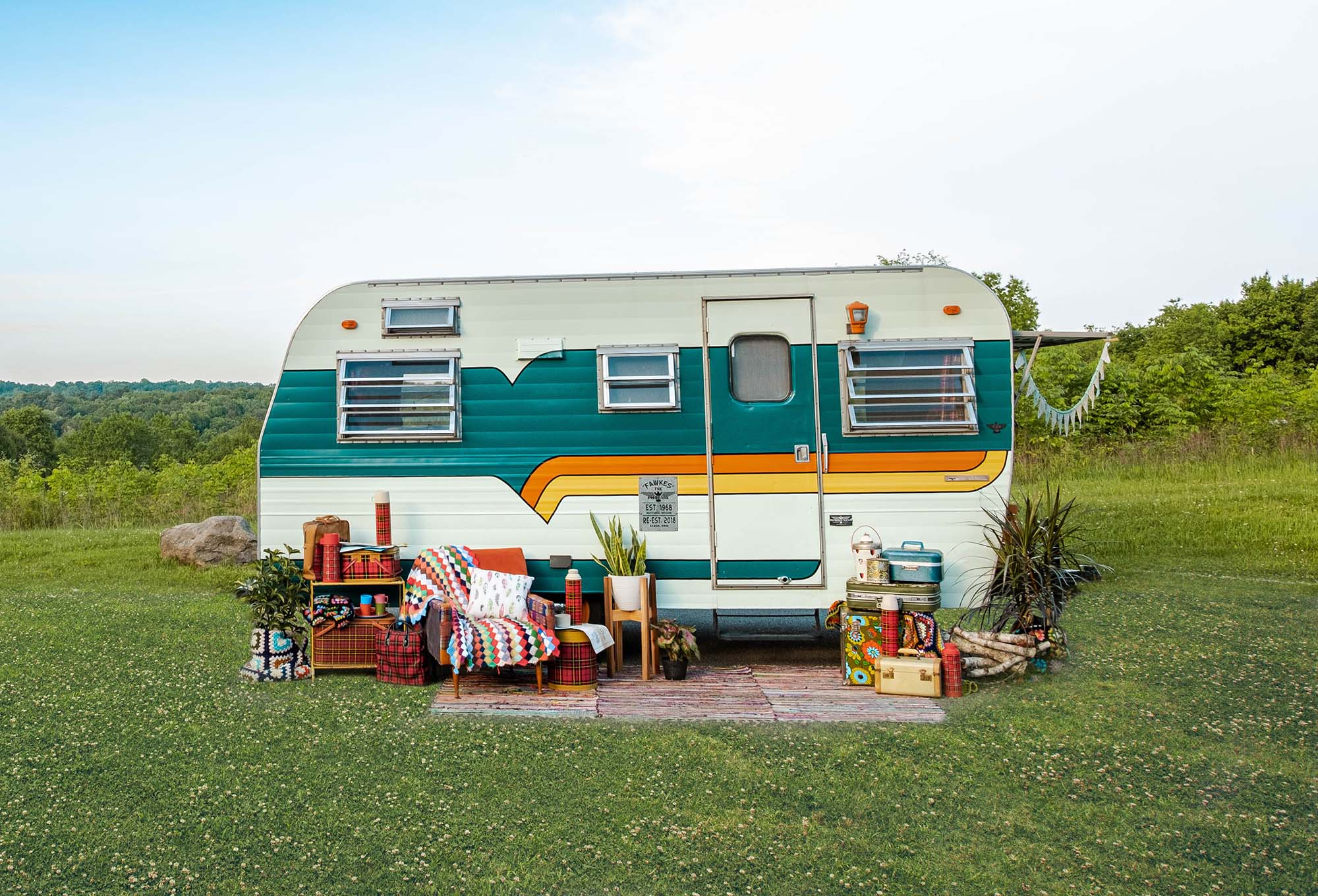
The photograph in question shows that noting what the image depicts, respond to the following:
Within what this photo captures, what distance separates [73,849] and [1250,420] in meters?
20.9

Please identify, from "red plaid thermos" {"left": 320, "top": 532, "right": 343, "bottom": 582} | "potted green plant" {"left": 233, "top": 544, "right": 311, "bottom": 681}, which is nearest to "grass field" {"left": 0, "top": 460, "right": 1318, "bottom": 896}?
"potted green plant" {"left": 233, "top": 544, "right": 311, "bottom": 681}

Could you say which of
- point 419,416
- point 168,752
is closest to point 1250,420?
point 419,416

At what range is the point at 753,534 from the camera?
7254 millimetres

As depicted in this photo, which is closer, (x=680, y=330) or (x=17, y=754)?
(x=17, y=754)

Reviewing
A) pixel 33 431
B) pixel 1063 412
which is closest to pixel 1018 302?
pixel 1063 412

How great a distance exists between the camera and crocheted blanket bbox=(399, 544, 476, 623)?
687cm

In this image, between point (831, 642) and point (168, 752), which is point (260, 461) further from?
point (831, 642)

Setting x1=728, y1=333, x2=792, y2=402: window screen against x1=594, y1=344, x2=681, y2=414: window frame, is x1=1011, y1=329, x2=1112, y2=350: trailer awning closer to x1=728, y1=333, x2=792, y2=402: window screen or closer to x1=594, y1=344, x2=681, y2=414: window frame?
x1=728, y1=333, x2=792, y2=402: window screen

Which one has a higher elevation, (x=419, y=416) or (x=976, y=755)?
(x=419, y=416)

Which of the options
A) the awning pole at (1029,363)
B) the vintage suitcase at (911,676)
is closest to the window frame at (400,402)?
the vintage suitcase at (911,676)

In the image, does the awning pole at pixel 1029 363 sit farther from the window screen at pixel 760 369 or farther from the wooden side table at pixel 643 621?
the wooden side table at pixel 643 621

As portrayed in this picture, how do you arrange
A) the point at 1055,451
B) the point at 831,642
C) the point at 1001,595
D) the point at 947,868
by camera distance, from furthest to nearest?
1. the point at 1055,451
2. the point at 831,642
3. the point at 1001,595
4. the point at 947,868

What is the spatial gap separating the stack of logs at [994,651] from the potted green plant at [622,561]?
2275mm

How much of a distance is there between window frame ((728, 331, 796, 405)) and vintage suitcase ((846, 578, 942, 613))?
1.46 meters
